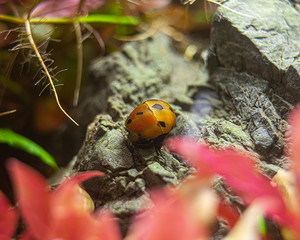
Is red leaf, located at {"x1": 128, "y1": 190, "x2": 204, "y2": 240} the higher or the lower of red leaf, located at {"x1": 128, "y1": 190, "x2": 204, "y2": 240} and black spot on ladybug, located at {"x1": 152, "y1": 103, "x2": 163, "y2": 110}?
the higher

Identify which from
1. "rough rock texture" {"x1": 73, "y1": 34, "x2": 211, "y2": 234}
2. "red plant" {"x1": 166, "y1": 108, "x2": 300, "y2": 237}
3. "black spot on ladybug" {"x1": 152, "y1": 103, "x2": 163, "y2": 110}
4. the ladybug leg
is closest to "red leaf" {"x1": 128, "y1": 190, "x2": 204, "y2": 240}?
"red plant" {"x1": 166, "y1": 108, "x2": 300, "y2": 237}

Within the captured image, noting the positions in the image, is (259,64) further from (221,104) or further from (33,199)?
(33,199)

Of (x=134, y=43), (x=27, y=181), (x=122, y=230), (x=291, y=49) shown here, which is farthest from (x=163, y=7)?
(x=27, y=181)

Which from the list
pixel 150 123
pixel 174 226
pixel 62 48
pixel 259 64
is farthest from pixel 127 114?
pixel 174 226

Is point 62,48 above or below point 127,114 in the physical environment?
Answer: above

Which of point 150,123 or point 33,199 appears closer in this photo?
point 33,199

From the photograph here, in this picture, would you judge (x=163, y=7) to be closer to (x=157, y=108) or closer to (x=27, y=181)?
(x=157, y=108)

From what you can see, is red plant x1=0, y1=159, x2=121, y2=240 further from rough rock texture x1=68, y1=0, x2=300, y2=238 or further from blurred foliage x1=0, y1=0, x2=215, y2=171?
blurred foliage x1=0, y1=0, x2=215, y2=171

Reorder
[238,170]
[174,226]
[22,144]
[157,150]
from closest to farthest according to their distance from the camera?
[174,226]
[238,170]
[157,150]
[22,144]
